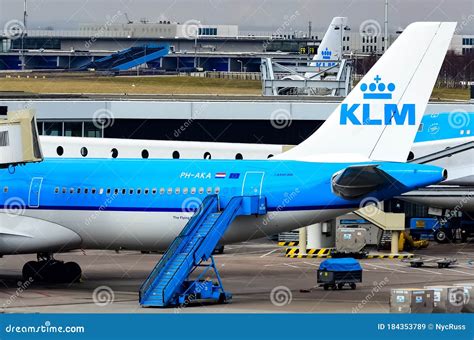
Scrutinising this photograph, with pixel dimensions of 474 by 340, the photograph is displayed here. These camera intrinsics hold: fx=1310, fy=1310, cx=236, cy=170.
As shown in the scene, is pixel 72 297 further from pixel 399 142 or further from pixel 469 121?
pixel 469 121

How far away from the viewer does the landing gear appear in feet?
193

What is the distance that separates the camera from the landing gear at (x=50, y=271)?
193 feet

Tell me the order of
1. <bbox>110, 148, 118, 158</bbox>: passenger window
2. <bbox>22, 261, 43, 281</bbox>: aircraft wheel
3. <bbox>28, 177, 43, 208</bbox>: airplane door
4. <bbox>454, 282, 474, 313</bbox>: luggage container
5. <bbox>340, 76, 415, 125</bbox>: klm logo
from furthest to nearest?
<bbox>110, 148, 118, 158</bbox>: passenger window < <bbox>22, 261, 43, 281</bbox>: aircraft wheel < <bbox>28, 177, 43, 208</bbox>: airplane door < <bbox>340, 76, 415, 125</bbox>: klm logo < <bbox>454, 282, 474, 313</bbox>: luggage container

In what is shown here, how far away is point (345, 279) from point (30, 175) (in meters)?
14.2

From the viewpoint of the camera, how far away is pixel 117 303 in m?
51.0

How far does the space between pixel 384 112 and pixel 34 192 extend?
50.0ft

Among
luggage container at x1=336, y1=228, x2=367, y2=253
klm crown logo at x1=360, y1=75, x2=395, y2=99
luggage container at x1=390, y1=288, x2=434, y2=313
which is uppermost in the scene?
klm crown logo at x1=360, y1=75, x2=395, y2=99

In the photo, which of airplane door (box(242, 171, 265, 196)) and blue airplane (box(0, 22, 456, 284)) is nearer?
blue airplane (box(0, 22, 456, 284))

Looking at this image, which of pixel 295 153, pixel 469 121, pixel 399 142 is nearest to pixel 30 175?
pixel 295 153

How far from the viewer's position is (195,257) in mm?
50719

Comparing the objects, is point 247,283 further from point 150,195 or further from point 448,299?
point 448,299

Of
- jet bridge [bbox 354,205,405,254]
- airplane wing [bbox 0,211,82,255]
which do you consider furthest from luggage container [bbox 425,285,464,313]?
jet bridge [bbox 354,205,405,254]

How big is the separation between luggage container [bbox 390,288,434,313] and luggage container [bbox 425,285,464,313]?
13.8 inches

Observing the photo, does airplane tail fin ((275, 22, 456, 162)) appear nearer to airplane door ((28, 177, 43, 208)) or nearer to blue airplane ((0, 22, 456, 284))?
blue airplane ((0, 22, 456, 284))
